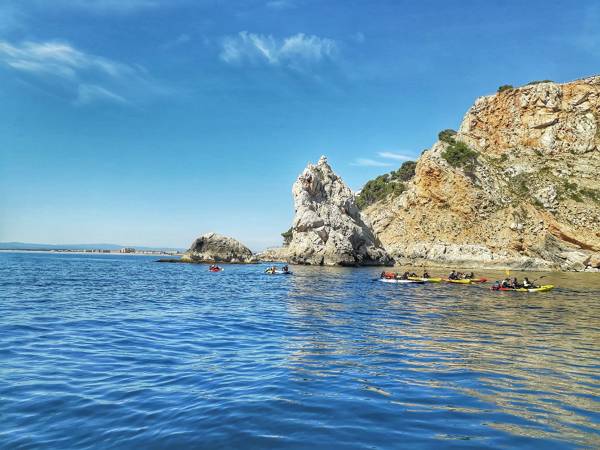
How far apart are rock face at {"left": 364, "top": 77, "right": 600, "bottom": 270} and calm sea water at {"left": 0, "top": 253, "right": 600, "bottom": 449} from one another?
71.1m

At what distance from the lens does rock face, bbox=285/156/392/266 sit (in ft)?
306

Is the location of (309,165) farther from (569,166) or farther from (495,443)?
(495,443)

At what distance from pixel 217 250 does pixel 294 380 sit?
3884 inches

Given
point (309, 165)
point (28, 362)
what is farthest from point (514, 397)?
point (309, 165)

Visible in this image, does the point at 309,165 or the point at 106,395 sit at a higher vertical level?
the point at 309,165

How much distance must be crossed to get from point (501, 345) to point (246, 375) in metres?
10.6

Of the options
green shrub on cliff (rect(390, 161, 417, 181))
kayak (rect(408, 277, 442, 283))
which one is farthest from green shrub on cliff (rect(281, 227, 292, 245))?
kayak (rect(408, 277, 442, 283))

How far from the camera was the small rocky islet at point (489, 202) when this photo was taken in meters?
90.1

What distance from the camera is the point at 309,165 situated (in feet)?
330

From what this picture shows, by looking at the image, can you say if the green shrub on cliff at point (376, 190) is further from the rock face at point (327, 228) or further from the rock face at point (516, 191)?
the rock face at point (327, 228)

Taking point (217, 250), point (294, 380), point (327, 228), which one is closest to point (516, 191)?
point (327, 228)

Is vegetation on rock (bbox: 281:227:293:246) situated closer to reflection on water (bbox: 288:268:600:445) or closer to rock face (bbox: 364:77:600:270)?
rock face (bbox: 364:77:600:270)

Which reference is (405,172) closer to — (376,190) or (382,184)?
(382,184)

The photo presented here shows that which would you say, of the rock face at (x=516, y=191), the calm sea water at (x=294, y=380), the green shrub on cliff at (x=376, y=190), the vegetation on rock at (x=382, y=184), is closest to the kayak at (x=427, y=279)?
the calm sea water at (x=294, y=380)
